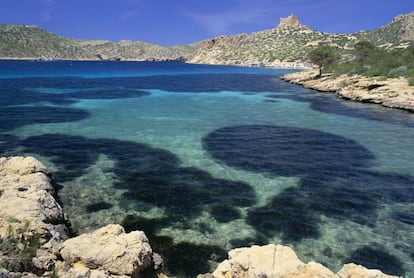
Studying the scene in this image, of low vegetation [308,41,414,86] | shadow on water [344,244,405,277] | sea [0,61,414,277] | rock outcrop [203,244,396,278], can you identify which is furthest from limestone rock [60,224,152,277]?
low vegetation [308,41,414,86]

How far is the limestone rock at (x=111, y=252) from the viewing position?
33.6 ft

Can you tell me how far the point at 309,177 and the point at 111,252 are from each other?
14.7 metres

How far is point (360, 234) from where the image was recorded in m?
15.0

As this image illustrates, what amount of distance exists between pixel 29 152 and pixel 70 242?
16669 millimetres

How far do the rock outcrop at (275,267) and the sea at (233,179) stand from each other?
9.24 ft

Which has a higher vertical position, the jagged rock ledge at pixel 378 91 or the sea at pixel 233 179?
the jagged rock ledge at pixel 378 91

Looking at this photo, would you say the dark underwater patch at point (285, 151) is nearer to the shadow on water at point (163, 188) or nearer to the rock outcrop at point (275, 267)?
the shadow on water at point (163, 188)

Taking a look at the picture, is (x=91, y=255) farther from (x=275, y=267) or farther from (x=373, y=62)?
(x=373, y=62)

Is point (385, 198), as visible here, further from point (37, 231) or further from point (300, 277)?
point (37, 231)

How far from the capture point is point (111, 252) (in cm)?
1052

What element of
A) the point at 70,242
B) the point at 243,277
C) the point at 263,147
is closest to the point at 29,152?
the point at 70,242

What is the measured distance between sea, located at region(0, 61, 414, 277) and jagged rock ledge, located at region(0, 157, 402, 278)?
193cm

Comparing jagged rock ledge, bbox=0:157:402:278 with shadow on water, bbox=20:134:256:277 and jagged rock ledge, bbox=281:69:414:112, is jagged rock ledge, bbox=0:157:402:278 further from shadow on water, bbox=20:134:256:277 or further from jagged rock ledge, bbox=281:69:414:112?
jagged rock ledge, bbox=281:69:414:112

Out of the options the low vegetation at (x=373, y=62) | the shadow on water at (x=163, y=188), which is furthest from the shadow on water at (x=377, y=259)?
the low vegetation at (x=373, y=62)
